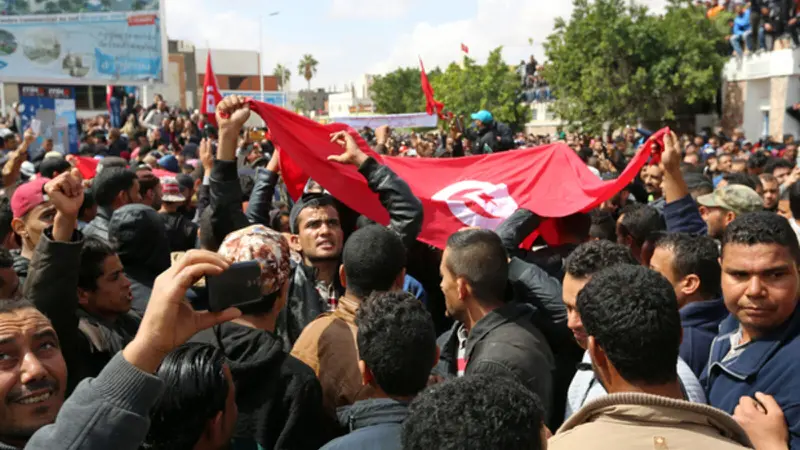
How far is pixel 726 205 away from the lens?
5152 mm

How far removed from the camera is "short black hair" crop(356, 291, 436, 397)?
98.0 inches

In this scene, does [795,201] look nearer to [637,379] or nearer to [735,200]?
[735,200]

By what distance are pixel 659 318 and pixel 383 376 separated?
2.90 ft

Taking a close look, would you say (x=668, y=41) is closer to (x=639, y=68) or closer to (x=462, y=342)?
(x=639, y=68)

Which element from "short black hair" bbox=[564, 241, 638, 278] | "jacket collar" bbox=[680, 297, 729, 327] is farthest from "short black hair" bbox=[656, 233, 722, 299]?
"short black hair" bbox=[564, 241, 638, 278]

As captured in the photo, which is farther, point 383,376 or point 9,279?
point 9,279

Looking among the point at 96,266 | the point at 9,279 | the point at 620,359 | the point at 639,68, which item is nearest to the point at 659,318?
the point at 620,359

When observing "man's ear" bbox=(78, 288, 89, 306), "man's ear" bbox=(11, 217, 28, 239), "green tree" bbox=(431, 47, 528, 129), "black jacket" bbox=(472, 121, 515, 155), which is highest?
"green tree" bbox=(431, 47, 528, 129)

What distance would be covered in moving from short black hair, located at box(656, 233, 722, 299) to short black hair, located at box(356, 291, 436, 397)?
1658 mm

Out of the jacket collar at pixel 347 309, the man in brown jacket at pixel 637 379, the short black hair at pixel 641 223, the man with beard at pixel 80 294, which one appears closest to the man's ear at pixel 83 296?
the man with beard at pixel 80 294

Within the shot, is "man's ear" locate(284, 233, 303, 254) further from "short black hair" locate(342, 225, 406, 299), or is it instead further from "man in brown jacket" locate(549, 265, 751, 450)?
"man in brown jacket" locate(549, 265, 751, 450)

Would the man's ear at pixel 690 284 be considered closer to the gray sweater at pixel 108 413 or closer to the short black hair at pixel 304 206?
the short black hair at pixel 304 206

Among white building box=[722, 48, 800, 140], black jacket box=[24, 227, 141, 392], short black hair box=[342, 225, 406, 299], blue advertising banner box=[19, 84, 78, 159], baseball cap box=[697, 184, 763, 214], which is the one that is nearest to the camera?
black jacket box=[24, 227, 141, 392]

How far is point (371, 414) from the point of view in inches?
94.0
